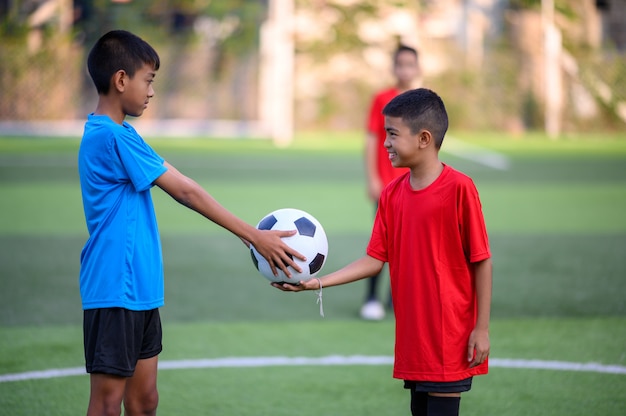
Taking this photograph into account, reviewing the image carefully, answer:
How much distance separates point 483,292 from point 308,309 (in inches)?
157

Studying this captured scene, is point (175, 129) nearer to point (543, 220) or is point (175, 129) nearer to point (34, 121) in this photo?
point (34, 121)

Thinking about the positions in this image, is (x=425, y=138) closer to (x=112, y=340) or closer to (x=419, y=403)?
(x=419, y=403)

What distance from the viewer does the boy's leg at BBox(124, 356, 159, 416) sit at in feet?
12.6

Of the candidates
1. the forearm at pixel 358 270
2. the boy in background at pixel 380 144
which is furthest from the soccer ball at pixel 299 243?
the boy in background at pixel 380 144

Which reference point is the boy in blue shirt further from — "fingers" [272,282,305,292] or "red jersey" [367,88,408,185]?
"red jersey" [367,88,408,185]

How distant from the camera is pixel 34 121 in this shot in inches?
1110

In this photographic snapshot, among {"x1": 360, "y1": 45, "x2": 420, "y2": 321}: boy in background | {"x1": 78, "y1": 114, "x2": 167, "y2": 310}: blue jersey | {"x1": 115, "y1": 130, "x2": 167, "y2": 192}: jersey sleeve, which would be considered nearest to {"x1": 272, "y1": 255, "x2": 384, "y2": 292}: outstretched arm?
{"x1": 78, "y1": 114, "x2": 167, "y2": 310}: blue jersey

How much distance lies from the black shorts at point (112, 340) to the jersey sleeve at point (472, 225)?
4.39 ft

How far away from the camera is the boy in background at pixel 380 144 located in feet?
22.5

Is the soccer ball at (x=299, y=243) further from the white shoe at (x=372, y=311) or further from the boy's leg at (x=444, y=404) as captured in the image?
the white shoe at (x=372, y=311)

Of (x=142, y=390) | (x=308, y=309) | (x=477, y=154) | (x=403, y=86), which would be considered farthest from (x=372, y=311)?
(x=477, y=154)

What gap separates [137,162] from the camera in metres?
3.58

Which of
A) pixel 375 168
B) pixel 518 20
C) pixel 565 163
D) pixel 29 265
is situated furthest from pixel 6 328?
pixel 518 20

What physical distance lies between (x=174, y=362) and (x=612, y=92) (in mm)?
24957
